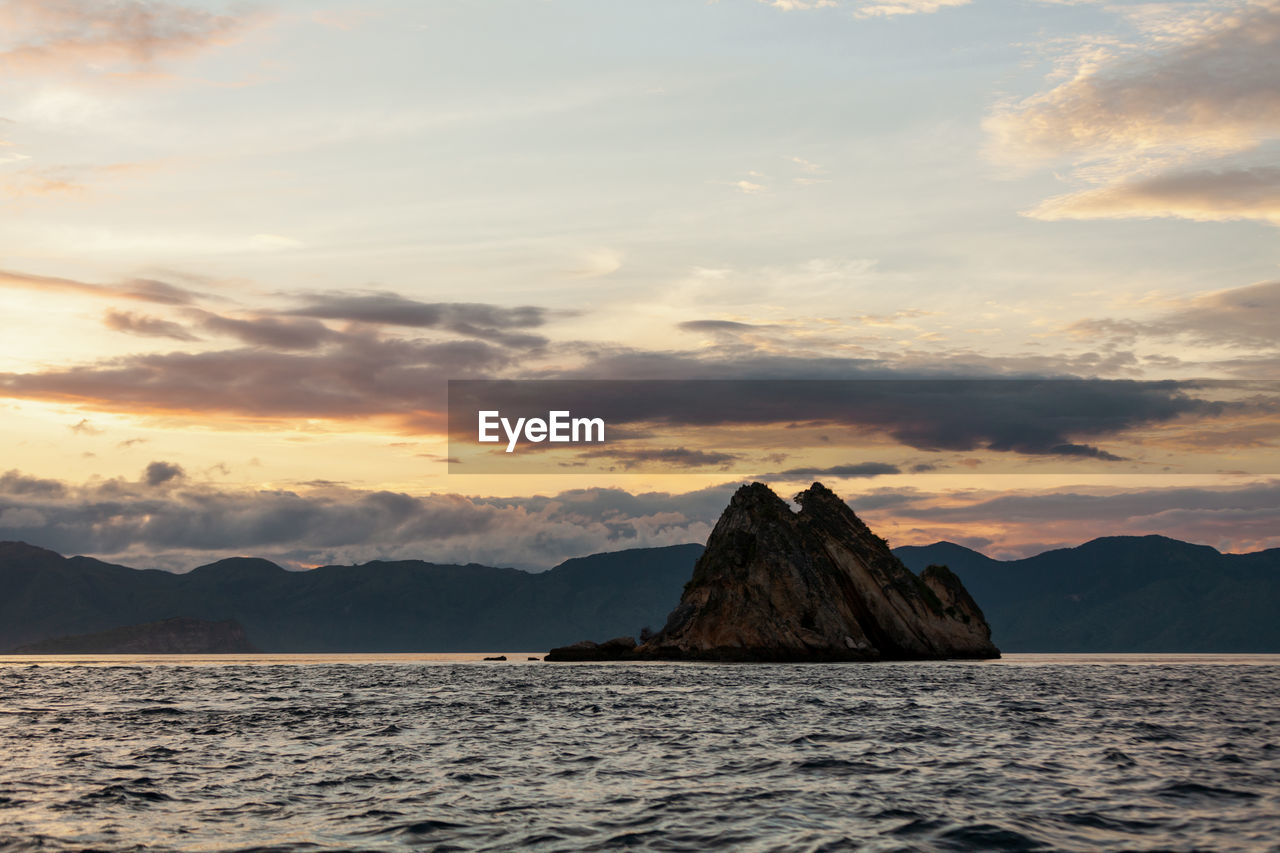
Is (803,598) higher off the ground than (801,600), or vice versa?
(803,598)

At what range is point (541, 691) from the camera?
86688 millimetres

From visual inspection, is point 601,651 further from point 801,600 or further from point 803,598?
point 803,598

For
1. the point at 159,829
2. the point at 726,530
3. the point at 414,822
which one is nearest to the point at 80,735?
the point at 159,829

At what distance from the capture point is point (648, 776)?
1318 inches

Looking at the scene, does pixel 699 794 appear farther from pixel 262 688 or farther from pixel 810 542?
pixel 810 542

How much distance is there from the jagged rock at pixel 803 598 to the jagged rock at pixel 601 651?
441cm

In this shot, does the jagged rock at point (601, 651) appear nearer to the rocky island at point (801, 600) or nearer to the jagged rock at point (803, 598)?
the rocky island at point (801, 600)

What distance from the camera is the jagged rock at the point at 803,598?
154 metres

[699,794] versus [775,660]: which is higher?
[699,794]

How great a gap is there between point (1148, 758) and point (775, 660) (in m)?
114

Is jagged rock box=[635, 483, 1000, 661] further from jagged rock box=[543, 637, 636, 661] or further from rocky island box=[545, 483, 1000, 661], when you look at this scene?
jagged rock box=[543, 637, 636, 661]

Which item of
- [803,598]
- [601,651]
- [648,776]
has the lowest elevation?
[601,651]

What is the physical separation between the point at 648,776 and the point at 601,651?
14515 centimetres

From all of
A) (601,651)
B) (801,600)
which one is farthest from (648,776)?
(601,651)
